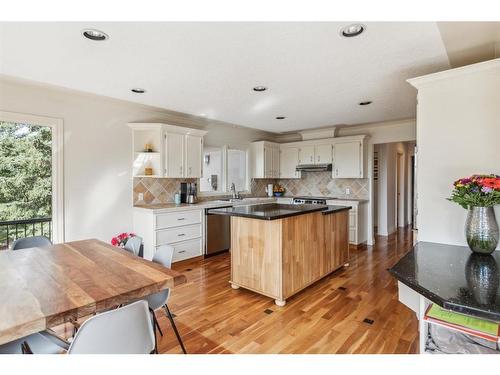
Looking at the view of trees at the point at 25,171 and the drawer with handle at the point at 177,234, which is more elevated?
the view of trees at the point at 25,171

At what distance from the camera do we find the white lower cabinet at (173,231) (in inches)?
148

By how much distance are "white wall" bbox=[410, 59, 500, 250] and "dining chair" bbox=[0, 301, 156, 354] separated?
2.14m

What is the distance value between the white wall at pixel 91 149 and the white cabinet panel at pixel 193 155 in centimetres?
66

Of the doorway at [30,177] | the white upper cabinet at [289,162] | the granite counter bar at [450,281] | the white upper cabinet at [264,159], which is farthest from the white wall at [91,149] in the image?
the granite counter bar at [450,281]

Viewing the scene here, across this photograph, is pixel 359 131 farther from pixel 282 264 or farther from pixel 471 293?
pixel 471 293

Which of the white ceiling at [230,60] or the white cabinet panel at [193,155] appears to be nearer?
the white ceiling at [230,60]

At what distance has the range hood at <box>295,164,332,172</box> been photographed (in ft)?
17.8

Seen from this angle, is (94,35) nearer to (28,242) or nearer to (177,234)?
(28,242)

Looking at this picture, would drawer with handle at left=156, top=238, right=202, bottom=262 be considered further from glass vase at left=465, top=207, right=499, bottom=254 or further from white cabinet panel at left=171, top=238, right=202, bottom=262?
glass vase at left=465, top=207, right=499, bottom=254

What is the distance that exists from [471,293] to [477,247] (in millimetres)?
772

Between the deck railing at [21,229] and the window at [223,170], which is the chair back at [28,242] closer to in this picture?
the deck railing at [21,229]

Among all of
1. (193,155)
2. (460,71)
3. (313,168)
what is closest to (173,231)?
(193,155)

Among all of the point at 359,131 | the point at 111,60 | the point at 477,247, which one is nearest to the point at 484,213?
the point at 477,247

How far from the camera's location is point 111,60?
2299mm
